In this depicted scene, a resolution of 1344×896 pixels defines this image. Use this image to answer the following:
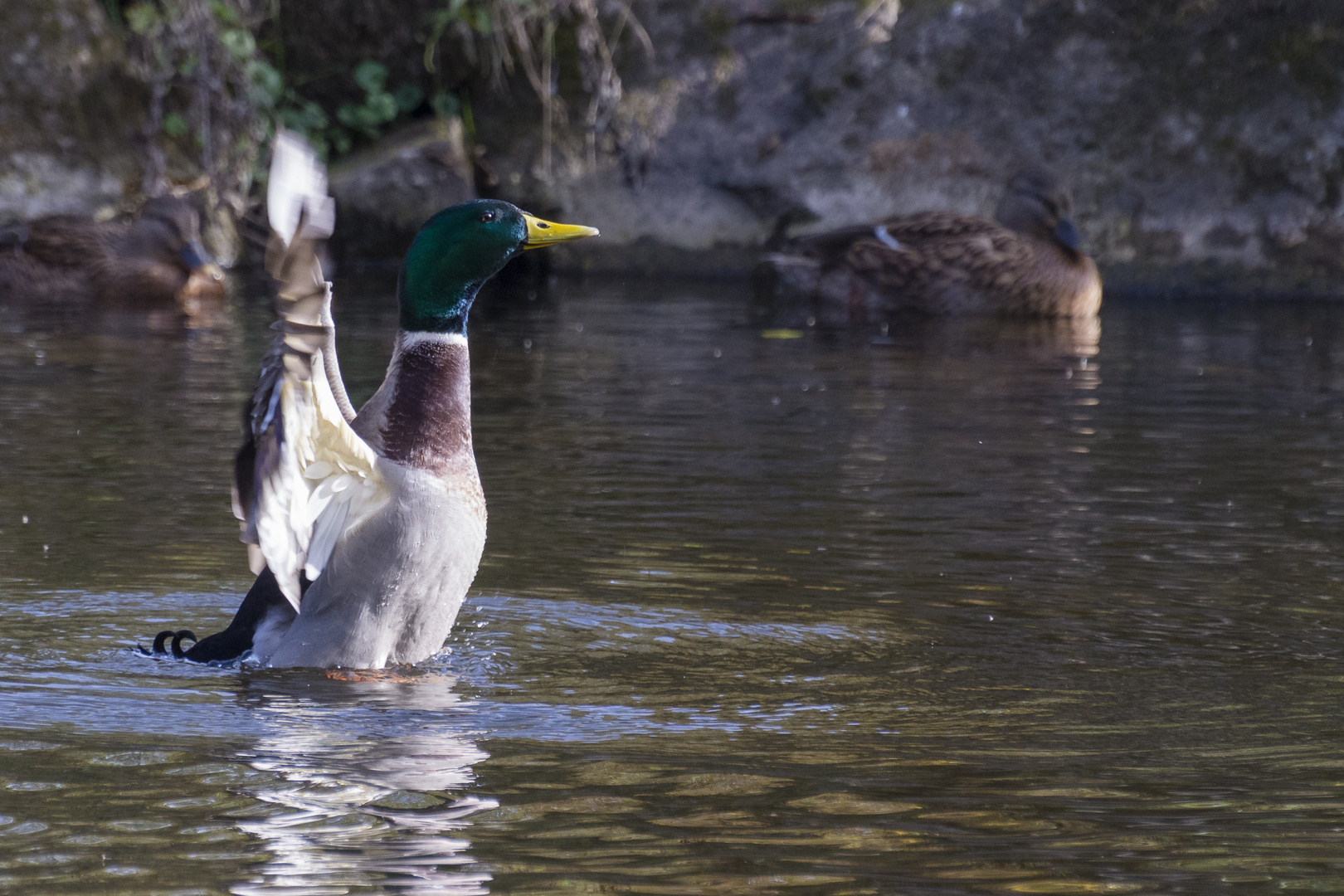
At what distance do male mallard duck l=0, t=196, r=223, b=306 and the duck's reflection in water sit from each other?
8.82m

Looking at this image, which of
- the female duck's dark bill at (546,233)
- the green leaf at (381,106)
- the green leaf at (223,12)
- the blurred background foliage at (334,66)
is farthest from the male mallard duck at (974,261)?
the female duck's dark bill at (546,233)

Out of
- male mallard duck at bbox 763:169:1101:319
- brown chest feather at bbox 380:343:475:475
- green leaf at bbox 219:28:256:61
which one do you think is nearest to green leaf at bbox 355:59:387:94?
green leaf at bbox 219:28:256:61

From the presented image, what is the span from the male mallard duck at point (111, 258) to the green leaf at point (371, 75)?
116 inches

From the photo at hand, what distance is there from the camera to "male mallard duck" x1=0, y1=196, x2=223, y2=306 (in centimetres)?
1240

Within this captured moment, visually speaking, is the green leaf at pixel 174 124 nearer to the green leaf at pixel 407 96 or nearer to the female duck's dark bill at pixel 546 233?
the green leaf at pixel 407 96

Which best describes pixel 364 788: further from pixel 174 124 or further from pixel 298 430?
pixel 174 124

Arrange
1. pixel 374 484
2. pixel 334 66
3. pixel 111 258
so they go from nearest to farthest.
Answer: pixel 374 484
pixel 111 258
pixel 334 66

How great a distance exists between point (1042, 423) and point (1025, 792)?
15.7 feet

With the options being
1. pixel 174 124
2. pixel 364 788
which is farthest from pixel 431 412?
pixel 174 124

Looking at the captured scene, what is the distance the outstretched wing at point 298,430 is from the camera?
3514 mm

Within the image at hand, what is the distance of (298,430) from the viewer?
3711 millimetres

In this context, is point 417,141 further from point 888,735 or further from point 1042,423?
point 888,735

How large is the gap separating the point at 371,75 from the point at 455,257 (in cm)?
1119

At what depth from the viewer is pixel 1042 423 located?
787 centimetres
